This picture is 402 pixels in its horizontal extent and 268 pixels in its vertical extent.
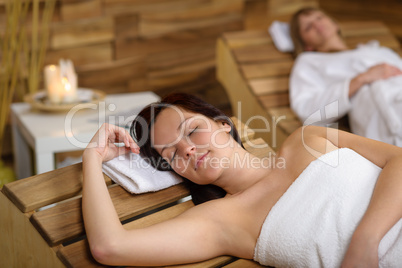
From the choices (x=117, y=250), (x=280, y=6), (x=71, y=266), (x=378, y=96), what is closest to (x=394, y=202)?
(x=117, y=250)

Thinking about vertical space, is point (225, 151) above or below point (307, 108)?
above

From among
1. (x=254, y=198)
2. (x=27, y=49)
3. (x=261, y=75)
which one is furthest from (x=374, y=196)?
(x=27, y=49)

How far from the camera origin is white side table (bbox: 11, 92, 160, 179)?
7.65ft

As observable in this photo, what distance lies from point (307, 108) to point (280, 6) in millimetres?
2117

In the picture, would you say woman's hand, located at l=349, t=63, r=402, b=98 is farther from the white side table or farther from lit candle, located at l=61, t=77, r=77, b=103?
lit candle, located at l=61, t=77, r=77, b=103

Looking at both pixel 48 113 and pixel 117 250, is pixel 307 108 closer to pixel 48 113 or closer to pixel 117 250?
pixel 48 113

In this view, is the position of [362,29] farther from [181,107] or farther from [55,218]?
[55,218]

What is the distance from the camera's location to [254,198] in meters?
1.40

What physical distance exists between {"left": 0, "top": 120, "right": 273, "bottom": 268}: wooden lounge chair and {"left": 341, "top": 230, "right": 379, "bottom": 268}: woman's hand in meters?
0.27

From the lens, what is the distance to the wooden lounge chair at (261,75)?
2.70 m

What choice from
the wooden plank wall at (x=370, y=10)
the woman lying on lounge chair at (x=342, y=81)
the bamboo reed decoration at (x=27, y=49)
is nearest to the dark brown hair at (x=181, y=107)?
the woman lying on lounge chair at (x=342, y=81)

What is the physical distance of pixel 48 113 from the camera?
267 cm

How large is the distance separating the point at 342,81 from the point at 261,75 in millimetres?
467

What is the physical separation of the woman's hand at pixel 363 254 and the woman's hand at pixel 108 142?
0.68 metres
